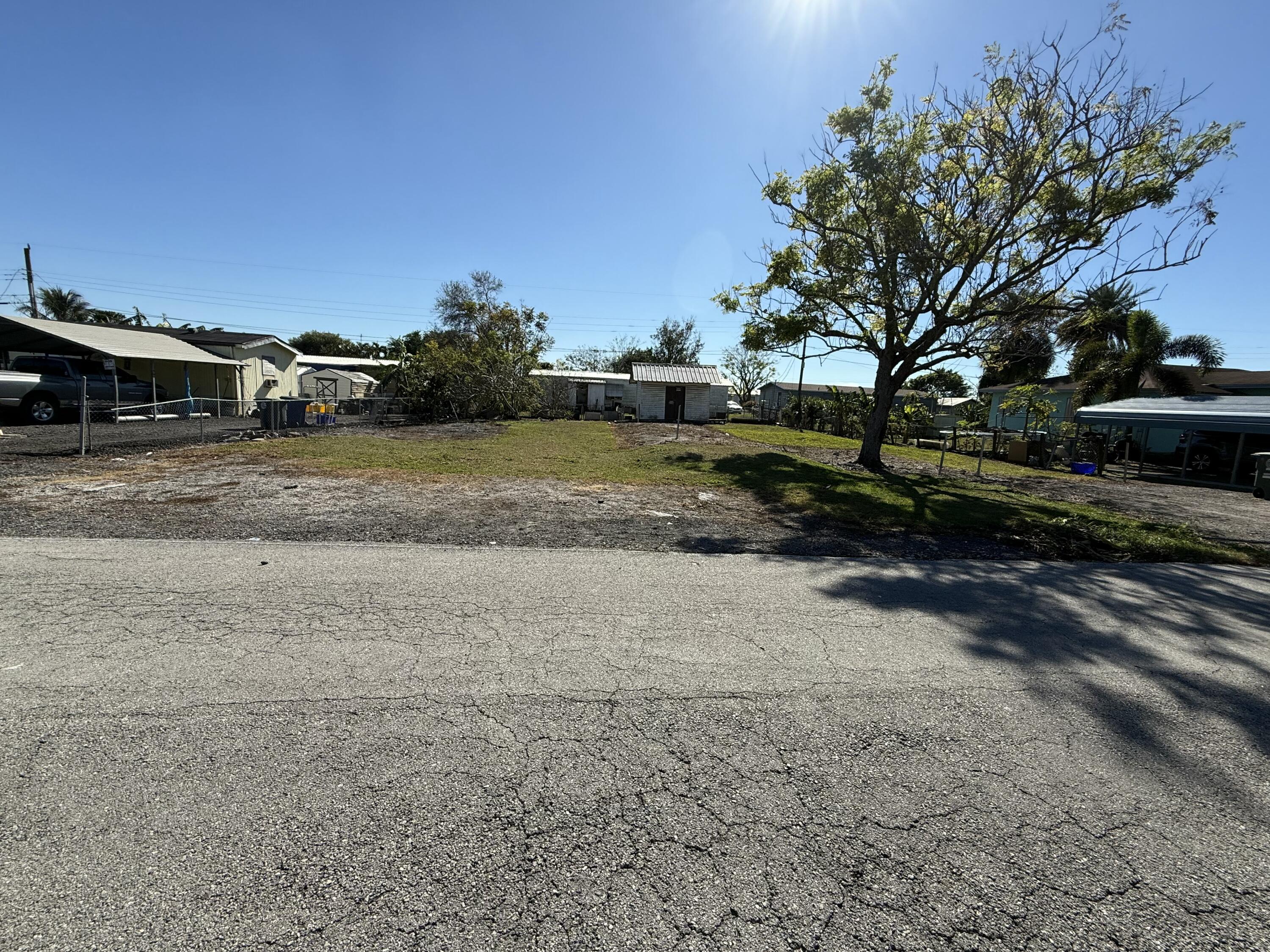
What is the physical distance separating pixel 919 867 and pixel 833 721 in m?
0.95

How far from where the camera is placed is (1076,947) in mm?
1849

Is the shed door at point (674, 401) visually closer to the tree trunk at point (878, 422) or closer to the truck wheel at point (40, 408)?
the tree trunk at point (878, 422)

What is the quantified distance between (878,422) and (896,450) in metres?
9.16

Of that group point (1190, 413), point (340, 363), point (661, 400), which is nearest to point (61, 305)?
point (340, 363)

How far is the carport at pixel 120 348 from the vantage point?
64.0 ft

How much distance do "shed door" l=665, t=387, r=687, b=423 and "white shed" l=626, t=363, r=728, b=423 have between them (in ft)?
0.09

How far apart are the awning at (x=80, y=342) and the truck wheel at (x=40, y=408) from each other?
304 centimetres

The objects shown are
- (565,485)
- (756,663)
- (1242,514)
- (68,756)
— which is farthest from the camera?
(1242,514)

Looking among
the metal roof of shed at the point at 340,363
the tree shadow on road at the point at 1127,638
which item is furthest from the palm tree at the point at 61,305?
the tree shadow on road at the point at 1127,638

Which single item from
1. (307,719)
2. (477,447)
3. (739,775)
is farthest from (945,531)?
(477,447)

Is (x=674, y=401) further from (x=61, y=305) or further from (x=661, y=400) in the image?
(x=61, y=305)

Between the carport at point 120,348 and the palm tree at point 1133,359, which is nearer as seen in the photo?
the carport at point 120,348

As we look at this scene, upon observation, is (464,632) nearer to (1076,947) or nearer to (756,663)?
(756,663)

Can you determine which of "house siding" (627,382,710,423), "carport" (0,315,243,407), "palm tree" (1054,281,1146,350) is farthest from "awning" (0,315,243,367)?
"palm tree" (1054,281,1146,350)
